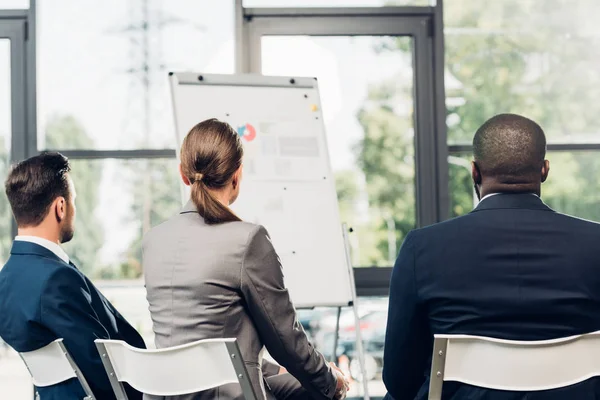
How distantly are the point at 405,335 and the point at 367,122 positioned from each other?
Answer: 2305 millimetres

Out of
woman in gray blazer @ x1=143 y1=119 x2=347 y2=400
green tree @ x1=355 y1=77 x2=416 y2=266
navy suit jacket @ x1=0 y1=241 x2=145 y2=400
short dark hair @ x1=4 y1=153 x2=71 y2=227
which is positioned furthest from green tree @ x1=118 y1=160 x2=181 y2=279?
woman in gray blazer @ x1=143 y1=119 x2=347 y2=400

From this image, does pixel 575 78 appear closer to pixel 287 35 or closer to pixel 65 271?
pixel 287 35

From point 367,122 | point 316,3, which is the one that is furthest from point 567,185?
point 316,3

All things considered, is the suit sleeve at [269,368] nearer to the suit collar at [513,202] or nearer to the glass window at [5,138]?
the suit collar at [513,202]

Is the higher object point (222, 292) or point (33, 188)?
point (33, 188)

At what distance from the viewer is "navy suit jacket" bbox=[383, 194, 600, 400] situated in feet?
5.70

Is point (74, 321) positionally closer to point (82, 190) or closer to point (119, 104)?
point (82, 190)

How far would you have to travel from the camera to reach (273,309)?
1.96 metres

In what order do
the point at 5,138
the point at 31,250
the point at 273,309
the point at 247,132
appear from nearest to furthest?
the point at 273,309
the point at 31,250
the point at 247,132
the point at 5,138

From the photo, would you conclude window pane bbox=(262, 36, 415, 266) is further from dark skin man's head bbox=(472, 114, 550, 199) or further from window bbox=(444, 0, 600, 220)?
dark skin man's head bbox=(472, 114, 550, 199)

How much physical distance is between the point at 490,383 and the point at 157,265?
2.92 feet

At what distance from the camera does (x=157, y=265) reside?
2.01 m

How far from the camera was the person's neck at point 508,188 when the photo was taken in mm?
1879

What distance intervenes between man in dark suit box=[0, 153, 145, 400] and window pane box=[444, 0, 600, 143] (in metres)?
2.30
